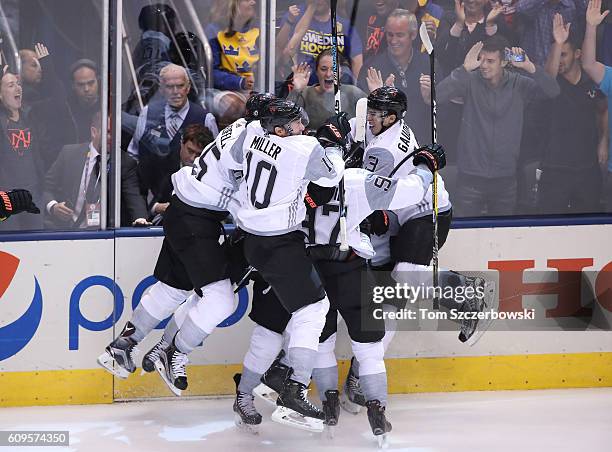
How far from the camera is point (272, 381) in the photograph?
199 inches

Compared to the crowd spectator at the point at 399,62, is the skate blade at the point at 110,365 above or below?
below

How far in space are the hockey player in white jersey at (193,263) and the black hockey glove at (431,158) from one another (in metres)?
0.68

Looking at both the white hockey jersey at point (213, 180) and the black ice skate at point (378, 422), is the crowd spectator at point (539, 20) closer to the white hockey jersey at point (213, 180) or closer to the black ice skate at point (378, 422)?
the white hockey jersey at point (213, 180)

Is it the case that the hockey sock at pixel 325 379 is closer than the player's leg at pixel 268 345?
No

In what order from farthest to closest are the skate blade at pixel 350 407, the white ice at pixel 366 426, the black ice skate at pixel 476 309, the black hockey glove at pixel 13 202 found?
the black ice skate at pixel 476 309 → the skate blade at pixel 350 407 → the white ice at pixel 366 426 → the black hockey glove at pixel 13 202

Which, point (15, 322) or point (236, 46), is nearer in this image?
point (15, 322)

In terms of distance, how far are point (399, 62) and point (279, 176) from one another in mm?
1306

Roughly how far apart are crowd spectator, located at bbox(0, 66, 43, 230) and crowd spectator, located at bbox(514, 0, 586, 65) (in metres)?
2.27

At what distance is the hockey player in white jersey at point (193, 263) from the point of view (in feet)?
16.1

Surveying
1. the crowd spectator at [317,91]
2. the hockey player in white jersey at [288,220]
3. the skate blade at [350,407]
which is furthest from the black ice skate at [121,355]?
the crowd spectator at [317,91]

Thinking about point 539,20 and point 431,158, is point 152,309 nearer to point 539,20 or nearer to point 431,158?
point 431,158

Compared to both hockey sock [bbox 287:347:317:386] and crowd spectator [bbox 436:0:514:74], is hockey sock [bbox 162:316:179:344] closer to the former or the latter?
hockey sock [bbox 287:347:317:386]

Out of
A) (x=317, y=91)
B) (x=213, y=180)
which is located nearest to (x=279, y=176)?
(x=213, y=180)

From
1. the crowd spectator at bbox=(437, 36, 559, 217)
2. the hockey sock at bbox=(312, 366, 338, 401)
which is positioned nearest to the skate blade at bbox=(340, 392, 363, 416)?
the hockey sock at bbox=(312, 366, 338, 401)
